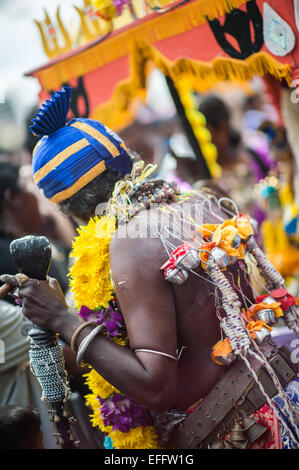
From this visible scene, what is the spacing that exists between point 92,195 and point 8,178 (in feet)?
6.57

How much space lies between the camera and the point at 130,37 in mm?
3023

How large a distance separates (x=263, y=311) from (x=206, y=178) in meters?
2.68

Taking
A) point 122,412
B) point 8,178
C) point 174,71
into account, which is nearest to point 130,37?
point 174,71

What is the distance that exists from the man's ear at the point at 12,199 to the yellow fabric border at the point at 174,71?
3.19ft

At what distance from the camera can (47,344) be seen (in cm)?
196

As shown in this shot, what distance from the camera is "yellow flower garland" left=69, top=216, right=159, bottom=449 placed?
6.57 feet

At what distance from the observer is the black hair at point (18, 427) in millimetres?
2140

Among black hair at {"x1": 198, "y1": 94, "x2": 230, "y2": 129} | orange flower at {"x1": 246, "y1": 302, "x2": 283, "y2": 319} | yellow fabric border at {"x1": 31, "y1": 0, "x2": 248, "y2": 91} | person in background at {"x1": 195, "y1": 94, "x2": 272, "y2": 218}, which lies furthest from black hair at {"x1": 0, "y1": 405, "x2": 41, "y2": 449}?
black hair at {"x1": 198, "y1": 94, "x2": 230, "y2": 129}

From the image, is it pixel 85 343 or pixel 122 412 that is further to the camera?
pixel 122 412

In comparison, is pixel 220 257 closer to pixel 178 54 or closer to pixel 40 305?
pixel 40 305

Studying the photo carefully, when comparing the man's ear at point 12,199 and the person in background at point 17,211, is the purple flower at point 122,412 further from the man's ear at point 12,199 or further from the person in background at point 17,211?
the man's ear at point 12,199

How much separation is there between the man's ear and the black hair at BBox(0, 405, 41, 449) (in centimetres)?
194
